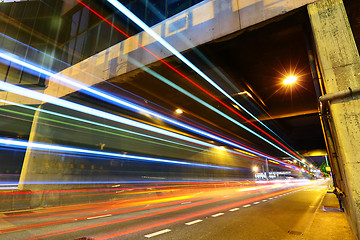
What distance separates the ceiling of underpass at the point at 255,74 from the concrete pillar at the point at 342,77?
830mm

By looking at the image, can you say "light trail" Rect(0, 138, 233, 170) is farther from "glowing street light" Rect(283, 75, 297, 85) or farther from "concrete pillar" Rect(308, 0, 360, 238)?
"glowing street light" Rect(283, 75, 297, 85)

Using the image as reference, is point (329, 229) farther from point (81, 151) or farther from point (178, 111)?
point (81, 151)

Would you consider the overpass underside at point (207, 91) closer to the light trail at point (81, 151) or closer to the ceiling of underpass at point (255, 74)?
the ceiling of underpass at point (255, 74)

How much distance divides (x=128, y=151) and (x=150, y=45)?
645 inches

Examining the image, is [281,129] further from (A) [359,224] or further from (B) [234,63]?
(A) [359,224]

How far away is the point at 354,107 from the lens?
A: 166 inches

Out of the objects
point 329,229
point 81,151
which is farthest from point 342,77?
point 81,151

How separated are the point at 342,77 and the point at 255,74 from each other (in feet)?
18.3

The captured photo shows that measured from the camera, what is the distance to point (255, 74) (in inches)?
388

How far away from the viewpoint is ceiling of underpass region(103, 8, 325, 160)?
6.77 m

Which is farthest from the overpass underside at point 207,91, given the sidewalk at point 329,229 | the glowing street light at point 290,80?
the sidewalk at point 329,229

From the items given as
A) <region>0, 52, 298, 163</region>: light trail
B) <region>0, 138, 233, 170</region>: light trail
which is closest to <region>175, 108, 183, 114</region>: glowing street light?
<region>0, 52, 298, 163</region>: light trail

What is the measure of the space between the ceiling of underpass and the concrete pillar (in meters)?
0.83

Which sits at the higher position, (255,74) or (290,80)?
(255,74)
